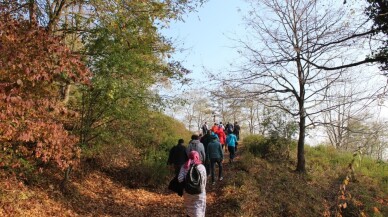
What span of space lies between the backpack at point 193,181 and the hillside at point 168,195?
2731 millimetres

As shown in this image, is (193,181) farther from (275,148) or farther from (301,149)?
(275,148)

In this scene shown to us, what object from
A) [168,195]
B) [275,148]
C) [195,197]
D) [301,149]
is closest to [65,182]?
[168,195]

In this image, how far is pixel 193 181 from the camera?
6.57 m

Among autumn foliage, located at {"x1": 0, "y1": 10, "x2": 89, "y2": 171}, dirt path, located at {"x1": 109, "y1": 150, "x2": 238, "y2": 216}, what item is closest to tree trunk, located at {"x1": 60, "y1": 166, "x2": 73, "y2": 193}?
dirt path, located at {"x1": 109, "y1": 150, "x2": 238, "y2": 216}

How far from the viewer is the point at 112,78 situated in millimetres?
8383

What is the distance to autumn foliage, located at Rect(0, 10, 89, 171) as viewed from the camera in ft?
17.3

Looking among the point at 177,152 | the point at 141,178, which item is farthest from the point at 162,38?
the point at 141,178

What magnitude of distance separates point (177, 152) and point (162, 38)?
396 cm

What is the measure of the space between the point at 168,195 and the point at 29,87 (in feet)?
21.0

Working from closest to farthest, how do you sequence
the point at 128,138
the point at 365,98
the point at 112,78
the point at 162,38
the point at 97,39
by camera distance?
the point at 112,78
the point at 97,39
the point at 128,138
the point at 162,38
the point at 365,98

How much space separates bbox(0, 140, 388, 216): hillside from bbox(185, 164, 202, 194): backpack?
273 cm

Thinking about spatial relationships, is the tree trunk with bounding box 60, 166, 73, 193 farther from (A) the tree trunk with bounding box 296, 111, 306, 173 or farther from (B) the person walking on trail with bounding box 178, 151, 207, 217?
(A) the tree trunk with bounding box 296, 111, 306, 173

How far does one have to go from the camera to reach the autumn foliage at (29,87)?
5.29 metres

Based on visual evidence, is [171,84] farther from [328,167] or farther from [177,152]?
[328,167]
